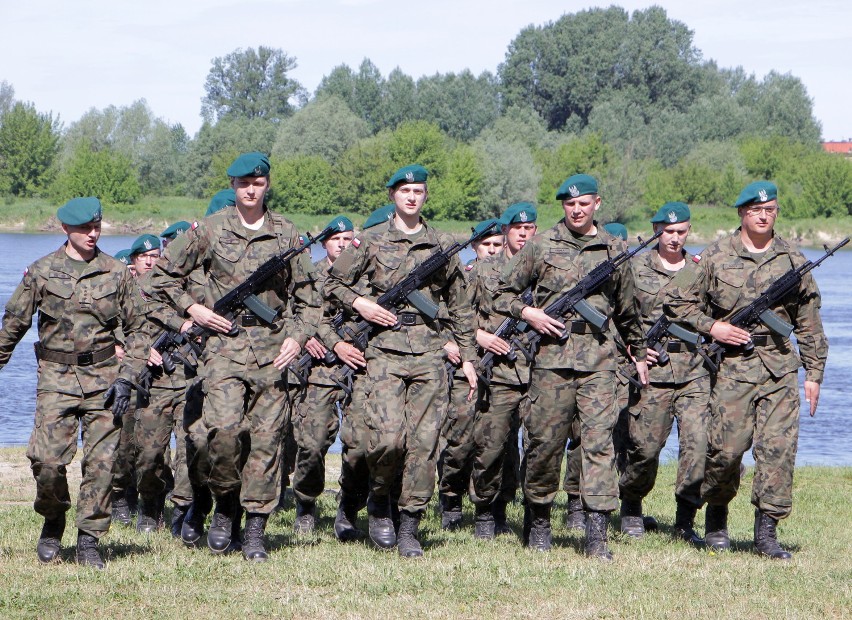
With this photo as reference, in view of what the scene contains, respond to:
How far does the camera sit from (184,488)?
973 centimetres

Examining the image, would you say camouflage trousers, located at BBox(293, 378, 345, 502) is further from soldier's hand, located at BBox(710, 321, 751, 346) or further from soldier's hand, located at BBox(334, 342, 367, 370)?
soldier's hand, located at BBox(710, 321, 751, 346)

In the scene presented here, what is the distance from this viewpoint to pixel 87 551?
8.23 m

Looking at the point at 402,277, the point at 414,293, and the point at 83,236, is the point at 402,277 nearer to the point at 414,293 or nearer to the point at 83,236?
the point at 414,293

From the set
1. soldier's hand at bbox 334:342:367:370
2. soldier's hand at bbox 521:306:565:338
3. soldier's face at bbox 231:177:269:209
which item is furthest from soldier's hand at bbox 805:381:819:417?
soldier's face at bbox 231:177:269:209

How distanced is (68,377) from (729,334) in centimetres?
421

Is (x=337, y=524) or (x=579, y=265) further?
(x=337, y=524)

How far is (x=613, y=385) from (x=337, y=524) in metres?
2.27

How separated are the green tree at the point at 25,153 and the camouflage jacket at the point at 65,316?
246 feet

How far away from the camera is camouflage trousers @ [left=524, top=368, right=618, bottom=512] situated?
8.70m

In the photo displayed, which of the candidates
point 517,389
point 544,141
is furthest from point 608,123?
point 517,389

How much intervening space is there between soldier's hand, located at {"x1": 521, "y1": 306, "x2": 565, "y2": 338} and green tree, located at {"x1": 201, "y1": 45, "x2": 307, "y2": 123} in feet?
A: 374

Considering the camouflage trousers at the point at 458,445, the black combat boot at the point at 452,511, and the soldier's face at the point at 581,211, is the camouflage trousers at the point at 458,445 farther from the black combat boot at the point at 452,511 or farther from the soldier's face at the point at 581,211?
the soldier's face at the point at 581,211

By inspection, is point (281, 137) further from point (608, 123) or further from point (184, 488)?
point (184, 488)

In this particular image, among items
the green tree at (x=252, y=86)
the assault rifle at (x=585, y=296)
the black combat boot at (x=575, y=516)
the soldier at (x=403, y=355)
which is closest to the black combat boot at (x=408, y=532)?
the soldier at (x=403, y=355)
